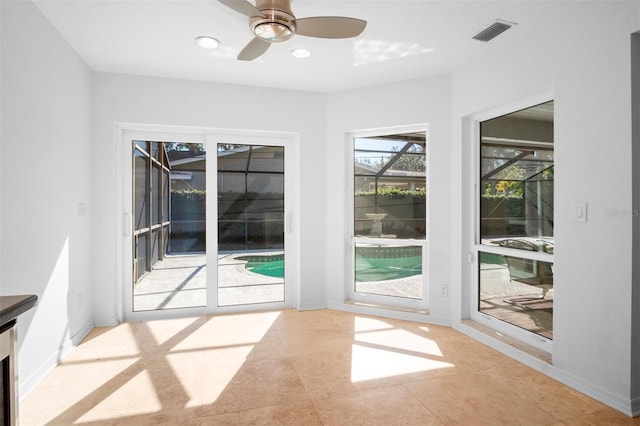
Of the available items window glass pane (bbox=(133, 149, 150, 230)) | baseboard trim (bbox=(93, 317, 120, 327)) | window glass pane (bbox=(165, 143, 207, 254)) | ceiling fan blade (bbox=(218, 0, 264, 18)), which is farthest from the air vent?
baseboard trim (bbox=(93, 317, 120, 327))

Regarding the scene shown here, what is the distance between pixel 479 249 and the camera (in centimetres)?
349

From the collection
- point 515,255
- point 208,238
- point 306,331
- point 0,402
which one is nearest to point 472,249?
point 515,255

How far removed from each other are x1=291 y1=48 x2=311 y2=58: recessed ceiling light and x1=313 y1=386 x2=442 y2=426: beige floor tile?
2792 millimetres

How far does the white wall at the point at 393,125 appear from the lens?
371cm

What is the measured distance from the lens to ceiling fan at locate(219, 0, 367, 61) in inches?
83.5

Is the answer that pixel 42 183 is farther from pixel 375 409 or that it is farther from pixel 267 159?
pixel 375 409

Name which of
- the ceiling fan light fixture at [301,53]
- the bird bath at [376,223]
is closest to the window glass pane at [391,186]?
the bird bath at [376,223]

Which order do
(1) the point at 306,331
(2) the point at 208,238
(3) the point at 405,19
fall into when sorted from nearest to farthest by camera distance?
1. (3) the point at 405,19
2. (1) the point at 306,331
3. (2) the point at 208,238

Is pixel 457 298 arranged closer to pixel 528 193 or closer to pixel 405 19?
pixel 528 193

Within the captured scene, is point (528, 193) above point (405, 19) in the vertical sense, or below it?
below

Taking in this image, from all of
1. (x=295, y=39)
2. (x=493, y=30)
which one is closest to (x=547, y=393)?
(x=493, y=30)

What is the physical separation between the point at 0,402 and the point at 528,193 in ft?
11.3

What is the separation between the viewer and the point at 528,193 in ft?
9.82

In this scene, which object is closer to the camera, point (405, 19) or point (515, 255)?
point (405, 19)
